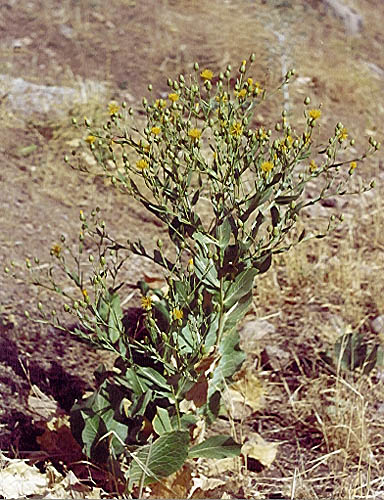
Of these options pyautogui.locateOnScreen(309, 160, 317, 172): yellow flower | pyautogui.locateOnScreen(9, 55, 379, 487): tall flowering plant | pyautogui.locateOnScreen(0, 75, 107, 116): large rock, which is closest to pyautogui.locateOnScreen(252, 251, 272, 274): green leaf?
pyautogui.locateOnScreen(9, 55, 379, 487): tall flowering plant

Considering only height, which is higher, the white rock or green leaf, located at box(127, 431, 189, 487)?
the white rock

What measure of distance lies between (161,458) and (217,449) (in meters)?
0.20

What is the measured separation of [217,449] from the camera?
6.92ft

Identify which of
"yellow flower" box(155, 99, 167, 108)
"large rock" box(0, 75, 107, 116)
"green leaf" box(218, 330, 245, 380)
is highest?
"yellow flower" box(155, 99, 167, 108)

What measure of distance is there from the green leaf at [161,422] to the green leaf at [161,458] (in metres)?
0.07

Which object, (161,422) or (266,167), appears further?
(161,422)

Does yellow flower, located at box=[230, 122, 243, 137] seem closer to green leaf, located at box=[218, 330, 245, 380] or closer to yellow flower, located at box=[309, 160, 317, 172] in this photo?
yellow flower, located at box=[309, 160, 317, 172]

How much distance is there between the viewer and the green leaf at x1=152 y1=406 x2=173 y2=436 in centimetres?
207

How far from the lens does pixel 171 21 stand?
5789 millimetres

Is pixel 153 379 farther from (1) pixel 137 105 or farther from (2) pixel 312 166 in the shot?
(1) pixel 137 105

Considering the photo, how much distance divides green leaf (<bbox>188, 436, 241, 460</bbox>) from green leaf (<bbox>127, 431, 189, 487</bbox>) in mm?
138

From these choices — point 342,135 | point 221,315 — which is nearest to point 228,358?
point 221,315

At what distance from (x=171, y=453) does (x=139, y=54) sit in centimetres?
381

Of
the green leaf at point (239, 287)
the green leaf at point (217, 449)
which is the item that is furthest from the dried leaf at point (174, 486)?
the green leaf at point (239, 287)
